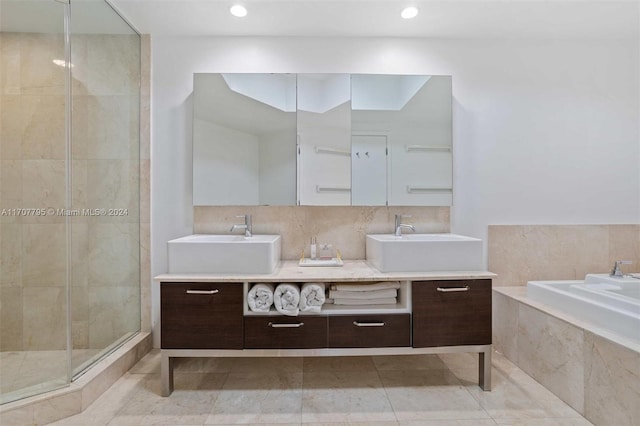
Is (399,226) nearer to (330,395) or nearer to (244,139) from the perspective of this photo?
(330,395)

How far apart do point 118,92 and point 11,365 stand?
1819 millimetres

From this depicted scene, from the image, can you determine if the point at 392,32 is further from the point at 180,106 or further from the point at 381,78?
the point at 180,106

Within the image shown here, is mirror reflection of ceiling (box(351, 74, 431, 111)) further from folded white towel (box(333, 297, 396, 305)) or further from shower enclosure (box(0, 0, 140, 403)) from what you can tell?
A: shower enclosure (box(0, 0, 140, 403))

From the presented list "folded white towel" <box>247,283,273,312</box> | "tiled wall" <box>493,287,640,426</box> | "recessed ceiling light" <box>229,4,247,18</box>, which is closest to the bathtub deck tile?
"tiled wall" <box>493,287,640,426</box>

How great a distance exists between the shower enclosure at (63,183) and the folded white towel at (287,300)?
1.20 meters

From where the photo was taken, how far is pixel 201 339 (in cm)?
A: 171

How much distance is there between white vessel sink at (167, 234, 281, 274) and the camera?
5.86 feet

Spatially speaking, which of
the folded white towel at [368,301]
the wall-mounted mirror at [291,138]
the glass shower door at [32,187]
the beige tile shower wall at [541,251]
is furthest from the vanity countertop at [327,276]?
the glass shower door at [32,187]

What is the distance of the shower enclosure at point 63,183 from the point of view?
189cm

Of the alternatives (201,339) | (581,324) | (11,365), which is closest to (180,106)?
(201,339)

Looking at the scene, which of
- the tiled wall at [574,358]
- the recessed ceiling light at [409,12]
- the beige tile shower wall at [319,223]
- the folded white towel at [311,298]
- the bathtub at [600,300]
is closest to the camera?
the tiled wall at [574,358]

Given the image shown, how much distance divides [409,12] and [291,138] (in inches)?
43.4

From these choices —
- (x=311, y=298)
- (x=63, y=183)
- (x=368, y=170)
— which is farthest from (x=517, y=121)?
(x=63, y=183)

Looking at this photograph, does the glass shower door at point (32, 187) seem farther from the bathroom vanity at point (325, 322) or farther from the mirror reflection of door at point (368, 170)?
the mirror reflection of door at point (368, 170)
